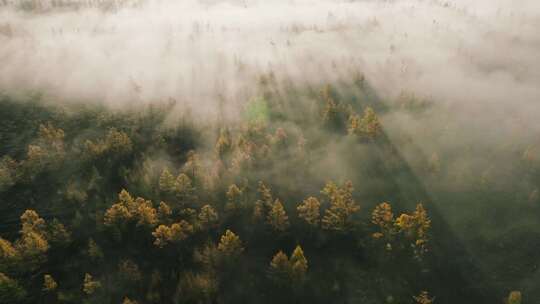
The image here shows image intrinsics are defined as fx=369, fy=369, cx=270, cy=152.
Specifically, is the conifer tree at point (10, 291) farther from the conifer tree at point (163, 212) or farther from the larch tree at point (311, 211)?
the larch tree at point (311, 211)

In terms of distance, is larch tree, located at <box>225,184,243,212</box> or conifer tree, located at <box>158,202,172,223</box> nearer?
conifer tree, located at <box>158,202,172,223</box>

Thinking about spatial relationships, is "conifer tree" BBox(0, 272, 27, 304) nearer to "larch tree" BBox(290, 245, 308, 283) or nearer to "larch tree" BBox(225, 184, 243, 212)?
"larch tree" BBox(225, 184, 243, 212)

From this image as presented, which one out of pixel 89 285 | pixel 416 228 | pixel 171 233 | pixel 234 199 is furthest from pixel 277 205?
pixel 89 285

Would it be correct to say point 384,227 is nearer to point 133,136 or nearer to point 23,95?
point 133,136

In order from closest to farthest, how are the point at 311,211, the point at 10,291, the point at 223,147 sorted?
the point at 10,291 → the point at 311,211 → the point at 223,147

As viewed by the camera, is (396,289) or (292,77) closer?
(396,289)

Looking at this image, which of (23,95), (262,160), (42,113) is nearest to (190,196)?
(262,160)

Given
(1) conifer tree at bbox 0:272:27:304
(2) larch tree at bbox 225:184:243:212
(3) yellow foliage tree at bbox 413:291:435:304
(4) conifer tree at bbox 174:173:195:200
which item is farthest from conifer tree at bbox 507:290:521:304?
(1) conifer tree at bbox 0:272:27:304

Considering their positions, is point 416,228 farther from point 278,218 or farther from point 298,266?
point 278,218
